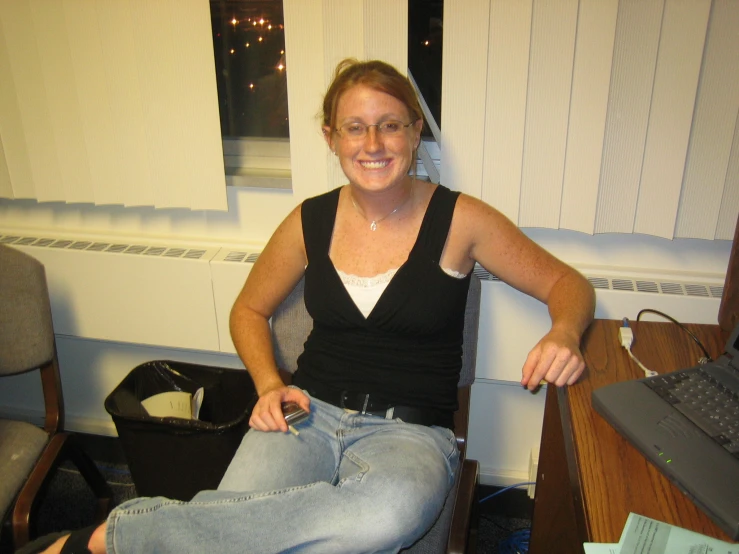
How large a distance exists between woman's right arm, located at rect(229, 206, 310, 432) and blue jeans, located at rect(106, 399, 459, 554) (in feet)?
0.82

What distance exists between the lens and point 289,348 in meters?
1.50

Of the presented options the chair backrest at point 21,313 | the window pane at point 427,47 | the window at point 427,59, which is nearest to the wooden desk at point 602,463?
the window at point 427,59

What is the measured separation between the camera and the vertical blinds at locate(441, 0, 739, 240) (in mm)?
1271

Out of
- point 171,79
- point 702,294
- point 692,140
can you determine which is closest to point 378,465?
point 702,294

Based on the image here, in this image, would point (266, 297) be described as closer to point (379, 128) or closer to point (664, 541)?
point (379, 128)

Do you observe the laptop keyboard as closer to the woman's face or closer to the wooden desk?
the wooden desk

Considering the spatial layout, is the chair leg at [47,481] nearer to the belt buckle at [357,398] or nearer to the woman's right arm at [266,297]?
the woman's right arm at [266,297]

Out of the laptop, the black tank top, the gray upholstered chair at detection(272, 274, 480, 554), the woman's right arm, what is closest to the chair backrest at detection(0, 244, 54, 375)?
the woman's right arm

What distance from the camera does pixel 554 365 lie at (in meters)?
1.06

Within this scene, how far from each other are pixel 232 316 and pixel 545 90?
910 millimetres

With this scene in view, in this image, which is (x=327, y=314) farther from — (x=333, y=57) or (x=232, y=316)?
(x=333, y=57)

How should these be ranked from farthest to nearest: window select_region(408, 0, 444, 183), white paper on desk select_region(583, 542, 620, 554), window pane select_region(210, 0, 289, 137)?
window pane select_region(210, 0, 289, 137) → window select_region(408, 0, 444, 183) → white paper on desk select_region(583, 542, 620, 554)

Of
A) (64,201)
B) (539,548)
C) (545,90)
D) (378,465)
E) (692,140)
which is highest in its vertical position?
(545,90)

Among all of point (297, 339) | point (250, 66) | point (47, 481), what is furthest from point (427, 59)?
point (47, 481)
